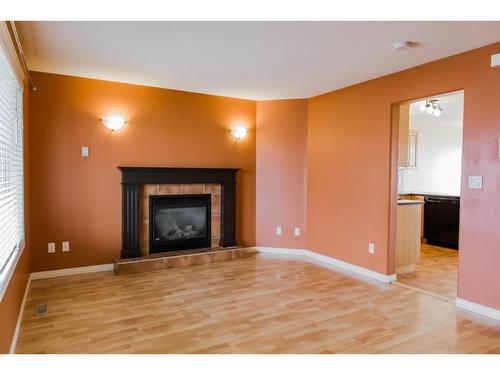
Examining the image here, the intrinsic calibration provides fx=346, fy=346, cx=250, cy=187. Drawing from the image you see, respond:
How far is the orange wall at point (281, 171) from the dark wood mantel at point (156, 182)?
1.81 feet

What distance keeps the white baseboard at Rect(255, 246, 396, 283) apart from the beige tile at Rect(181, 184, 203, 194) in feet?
4.26

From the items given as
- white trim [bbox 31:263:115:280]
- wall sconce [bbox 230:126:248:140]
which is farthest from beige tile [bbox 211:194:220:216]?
white trim [bbox 31:263:115:280]

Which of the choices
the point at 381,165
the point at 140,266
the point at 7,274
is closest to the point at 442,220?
the point at 381,165

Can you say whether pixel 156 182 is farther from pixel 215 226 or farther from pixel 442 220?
pixel 442 220

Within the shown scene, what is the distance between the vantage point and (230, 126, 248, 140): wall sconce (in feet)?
16.8

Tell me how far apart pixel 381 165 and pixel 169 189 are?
2711 millimetres

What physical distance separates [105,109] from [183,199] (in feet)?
4.98

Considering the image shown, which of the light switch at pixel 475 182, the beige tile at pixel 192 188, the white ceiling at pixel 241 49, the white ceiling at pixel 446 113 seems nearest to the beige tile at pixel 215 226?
the beige tile at pixel 192 188

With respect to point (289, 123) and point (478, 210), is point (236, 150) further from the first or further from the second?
point (478, 210)

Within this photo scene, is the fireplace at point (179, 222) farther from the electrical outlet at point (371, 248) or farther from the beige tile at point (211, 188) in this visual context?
the electrical outlet at point (371, 248)

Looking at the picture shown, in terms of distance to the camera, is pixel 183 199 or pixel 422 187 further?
pixel 422 187

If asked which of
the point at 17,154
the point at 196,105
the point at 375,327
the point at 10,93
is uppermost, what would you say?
the point at 196,105
